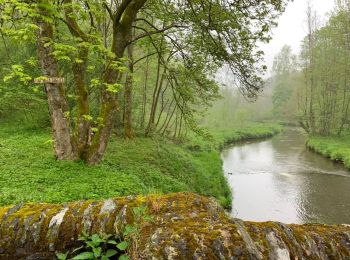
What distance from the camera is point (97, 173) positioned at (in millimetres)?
9594

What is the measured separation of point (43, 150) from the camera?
11.7 metres

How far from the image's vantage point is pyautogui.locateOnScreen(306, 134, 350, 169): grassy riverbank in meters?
25.0

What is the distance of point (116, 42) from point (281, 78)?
234 ft

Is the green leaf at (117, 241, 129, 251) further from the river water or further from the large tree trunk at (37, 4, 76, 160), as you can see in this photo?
the river water

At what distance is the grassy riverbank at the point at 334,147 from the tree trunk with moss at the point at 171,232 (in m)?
21.3

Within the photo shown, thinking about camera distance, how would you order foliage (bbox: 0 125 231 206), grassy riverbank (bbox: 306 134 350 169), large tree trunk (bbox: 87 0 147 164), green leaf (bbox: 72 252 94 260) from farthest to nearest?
grassy riverbank (bbox: 306 134 350 169)
large tree trunk (bbox: 87 0 147 164)
foliage (bbox: 0 125 231 206)
green leaf (bbox: 72 252 94 260)

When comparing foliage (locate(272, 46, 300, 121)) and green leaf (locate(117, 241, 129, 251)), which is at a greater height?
foliage (locate(272, 46, 300, 121))

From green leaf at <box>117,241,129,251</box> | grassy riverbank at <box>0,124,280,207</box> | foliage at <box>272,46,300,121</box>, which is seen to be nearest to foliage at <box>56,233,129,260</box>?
green leaf at <box>117,241,129,251</box>

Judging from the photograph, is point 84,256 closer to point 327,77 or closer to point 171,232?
point 171,232

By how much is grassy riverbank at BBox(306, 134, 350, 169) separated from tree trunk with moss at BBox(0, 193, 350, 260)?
839 inches

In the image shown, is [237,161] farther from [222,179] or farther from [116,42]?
[116,42]

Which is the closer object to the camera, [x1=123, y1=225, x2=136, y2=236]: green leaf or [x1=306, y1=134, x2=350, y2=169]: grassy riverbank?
[x1=123, y1=225, x2=136, y2=236]: green leaf

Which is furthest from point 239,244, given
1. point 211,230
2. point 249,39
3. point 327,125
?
point 327,125

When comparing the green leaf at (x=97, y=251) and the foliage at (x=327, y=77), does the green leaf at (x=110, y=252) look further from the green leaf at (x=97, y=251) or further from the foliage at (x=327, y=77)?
the foliage at (x=327, y=77)
